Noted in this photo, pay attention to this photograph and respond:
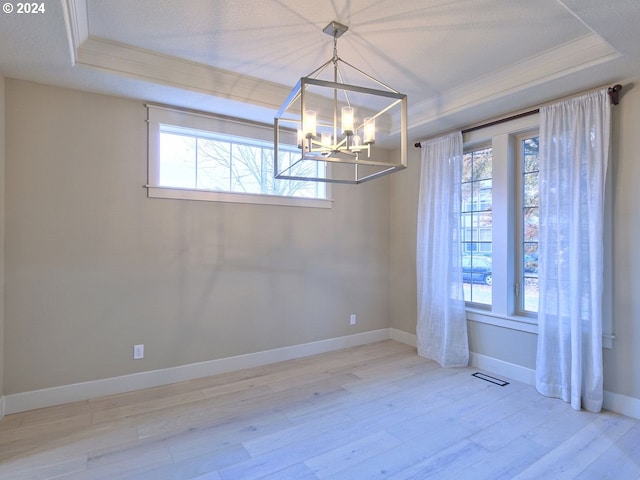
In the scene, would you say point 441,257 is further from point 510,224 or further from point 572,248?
point 572,248

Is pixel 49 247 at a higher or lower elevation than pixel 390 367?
higher

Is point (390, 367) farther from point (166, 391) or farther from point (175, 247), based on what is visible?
point (175, 247)

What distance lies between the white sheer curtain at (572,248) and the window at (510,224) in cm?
31

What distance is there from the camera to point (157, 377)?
124 inches

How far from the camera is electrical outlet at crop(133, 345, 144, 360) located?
3.07 metres

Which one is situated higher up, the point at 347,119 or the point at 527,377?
the point at 347,119

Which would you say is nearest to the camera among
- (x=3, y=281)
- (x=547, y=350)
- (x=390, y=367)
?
(x=3, y=281)

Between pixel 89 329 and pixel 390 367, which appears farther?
pixel 390 367

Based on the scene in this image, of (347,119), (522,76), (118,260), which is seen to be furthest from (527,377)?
(118,260)

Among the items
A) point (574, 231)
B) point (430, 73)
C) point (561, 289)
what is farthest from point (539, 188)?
point (430, 73)

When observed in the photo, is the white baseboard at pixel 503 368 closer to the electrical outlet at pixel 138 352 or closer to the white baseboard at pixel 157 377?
the white baseboard at pixel 157 377

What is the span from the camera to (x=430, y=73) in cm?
299

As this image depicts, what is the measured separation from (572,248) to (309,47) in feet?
8.63

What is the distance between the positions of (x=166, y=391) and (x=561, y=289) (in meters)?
3.52
